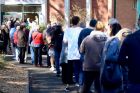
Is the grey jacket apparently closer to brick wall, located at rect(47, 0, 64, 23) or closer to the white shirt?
the white shirt

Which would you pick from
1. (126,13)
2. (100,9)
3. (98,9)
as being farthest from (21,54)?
(126,13)

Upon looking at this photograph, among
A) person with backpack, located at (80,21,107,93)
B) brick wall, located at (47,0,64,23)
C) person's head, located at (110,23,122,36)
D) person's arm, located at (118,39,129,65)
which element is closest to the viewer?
person's arm, located at (118,39,129,65)

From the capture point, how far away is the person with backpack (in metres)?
11.7

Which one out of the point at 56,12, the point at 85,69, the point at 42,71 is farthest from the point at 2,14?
the point at 85,69

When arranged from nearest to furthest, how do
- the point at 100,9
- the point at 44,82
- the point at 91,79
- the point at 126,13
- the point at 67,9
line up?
the point at 91,79, the point at 44,82, the point at 67,9, the point at 126,13, the point at 100,9

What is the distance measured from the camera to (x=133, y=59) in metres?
7.13

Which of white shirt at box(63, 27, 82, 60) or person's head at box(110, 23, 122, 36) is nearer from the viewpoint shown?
person's head at box(110, 23, 122, 36)

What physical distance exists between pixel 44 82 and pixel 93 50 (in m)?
5.91

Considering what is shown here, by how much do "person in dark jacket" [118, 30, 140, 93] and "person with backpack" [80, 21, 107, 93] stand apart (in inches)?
176

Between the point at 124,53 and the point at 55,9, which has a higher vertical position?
the point at 55,9

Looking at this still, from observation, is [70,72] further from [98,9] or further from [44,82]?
[98,9]

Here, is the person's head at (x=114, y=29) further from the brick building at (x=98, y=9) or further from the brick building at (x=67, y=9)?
the brick building at (x=98, y=9)

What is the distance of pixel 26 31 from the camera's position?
25.0m

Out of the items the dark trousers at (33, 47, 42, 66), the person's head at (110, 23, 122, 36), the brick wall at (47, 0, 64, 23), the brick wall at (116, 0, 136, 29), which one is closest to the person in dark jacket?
the person's head at (110, 23, 122, 36)
